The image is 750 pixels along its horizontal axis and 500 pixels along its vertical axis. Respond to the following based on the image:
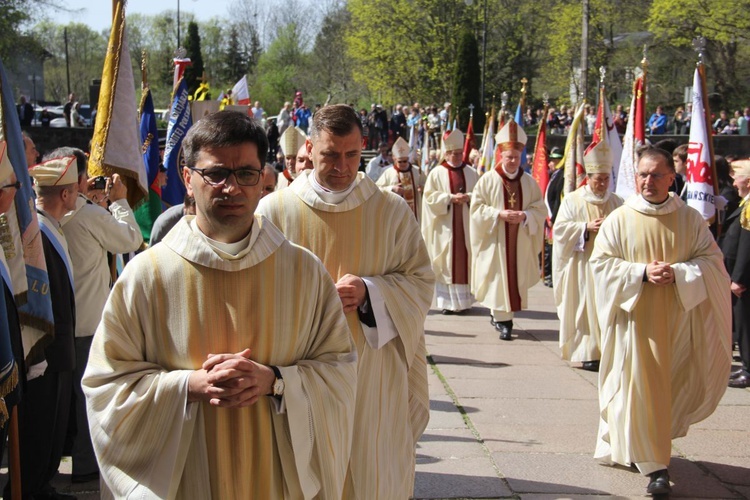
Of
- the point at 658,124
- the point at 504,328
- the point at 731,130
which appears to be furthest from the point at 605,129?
the point at 731,130

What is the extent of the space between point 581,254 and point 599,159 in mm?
1102

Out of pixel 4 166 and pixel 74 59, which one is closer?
pixel 4 166

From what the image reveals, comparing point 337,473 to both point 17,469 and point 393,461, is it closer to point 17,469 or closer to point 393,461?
point 393,461

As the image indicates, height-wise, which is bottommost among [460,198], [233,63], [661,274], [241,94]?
[460,198]

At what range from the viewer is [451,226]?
11844 mm

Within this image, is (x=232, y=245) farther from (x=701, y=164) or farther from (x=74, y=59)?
(x=74, y=59)

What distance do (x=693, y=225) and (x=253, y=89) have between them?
176ft

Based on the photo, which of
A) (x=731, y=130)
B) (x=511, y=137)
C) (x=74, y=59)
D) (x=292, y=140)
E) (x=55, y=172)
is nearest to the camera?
(x=55, y=172)

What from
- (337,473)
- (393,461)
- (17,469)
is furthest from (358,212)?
(17,469)

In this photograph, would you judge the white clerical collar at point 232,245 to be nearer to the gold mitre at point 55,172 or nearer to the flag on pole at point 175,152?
the gold mitre at point 55,172

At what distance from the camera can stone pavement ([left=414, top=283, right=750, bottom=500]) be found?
217 inches

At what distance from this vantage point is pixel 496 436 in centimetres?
646

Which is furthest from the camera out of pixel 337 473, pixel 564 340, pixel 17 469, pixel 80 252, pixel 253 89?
pixel 253 89

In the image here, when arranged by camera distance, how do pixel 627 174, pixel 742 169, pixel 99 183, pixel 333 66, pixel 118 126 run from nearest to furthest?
pixel 99 183, pixel 118 126, pixel 742 169, pixel 627 174, pixel 333 66
